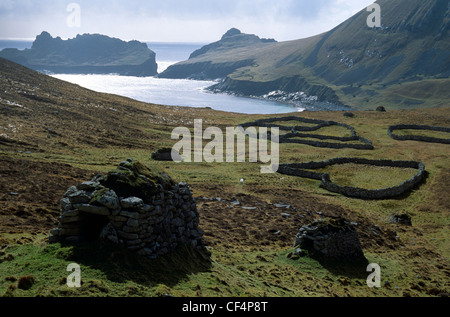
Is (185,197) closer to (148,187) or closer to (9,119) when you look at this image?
(148,187)

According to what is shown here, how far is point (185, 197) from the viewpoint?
1712cm

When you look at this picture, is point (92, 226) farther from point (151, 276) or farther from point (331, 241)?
Result: point (331, 241)

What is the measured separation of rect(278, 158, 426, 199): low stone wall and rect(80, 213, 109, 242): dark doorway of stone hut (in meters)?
31.7

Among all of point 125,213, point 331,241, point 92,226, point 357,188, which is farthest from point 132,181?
point 357,188

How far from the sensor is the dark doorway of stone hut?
1370 centimetres

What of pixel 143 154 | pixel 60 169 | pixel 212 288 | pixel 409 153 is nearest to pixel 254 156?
pixel 143 154

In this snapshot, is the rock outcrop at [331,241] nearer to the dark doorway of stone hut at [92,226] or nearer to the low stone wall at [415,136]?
the dark doorway of stone hut at [92,226]

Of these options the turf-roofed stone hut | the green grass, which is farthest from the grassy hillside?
the turf-roofed stone hut

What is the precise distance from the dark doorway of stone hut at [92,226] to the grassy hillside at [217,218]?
2.71 ft

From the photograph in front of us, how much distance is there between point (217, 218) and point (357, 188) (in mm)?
20129

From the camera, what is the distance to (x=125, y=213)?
525 inches

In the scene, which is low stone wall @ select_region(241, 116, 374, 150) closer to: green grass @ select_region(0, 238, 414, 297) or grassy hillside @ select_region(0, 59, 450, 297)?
grassy hillside @ select_region(0, 59, 450, 297)

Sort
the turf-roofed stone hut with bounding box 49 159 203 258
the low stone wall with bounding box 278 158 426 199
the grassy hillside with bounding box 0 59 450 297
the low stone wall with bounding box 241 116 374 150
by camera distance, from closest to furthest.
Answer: the grassy hillside with bounding box 0 59 450 297
the turf-roofed stone hut with bounding box 49 159 203 258
the low stone wall with bounding box 278 158 426 199
the low stone wall with bounding box 241 116 374 150

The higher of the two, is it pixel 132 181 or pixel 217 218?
pixel 132 181
